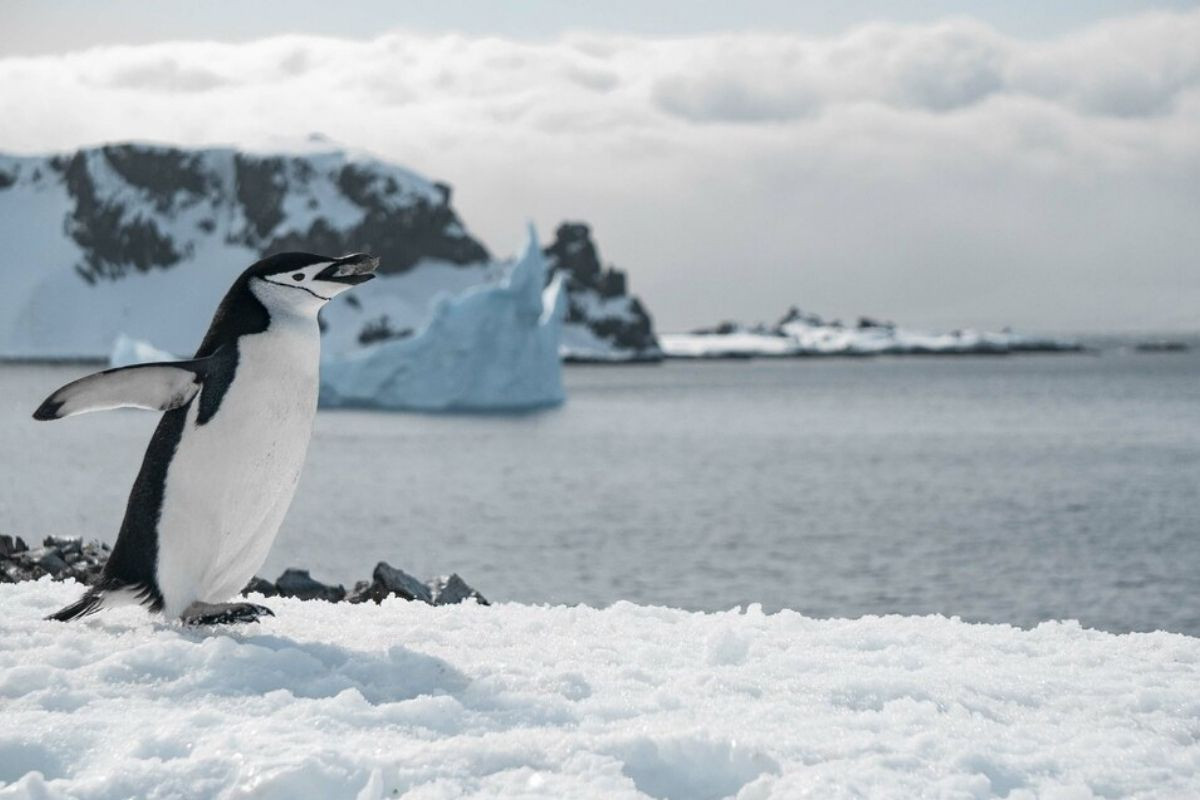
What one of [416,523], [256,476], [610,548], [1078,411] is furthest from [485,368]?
[256,476]

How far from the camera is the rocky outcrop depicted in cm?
840

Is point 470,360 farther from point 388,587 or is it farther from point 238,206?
point 238,206

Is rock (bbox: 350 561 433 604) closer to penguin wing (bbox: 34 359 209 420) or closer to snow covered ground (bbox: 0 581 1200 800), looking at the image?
snow covered ground (bbox: 0 581 1200 800)

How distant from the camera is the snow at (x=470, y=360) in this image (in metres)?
45.8

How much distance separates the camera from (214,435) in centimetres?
546

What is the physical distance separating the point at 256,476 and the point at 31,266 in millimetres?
168552

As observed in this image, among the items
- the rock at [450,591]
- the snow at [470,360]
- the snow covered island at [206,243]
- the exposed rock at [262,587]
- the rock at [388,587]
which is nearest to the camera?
the rock at [388,587]

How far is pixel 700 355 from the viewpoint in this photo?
179 meters

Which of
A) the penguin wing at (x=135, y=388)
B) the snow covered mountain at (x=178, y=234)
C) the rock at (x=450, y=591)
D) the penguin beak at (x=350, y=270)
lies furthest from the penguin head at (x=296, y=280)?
the snow covered mountain at (x=178, y=234)

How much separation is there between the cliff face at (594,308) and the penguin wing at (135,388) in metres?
138

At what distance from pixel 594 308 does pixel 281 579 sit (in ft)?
458

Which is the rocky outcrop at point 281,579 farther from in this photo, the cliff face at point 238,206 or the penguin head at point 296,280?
the cliff face at point 238,206

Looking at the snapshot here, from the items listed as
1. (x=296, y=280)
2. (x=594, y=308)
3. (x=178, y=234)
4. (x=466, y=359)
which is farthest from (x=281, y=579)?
(x=178, y=234)

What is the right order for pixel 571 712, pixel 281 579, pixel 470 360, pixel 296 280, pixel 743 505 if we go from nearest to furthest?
pixel 571 712
pixel 296 280
pixel 281 579
pixel 743 505
pixel 470 360
